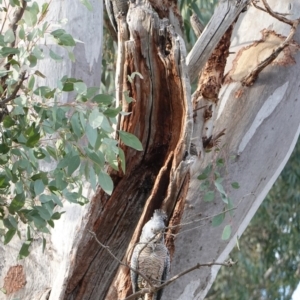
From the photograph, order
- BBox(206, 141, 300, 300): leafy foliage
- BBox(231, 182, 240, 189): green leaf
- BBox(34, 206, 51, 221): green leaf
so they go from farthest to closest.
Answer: BBox(206, 141, 300, 300): leafy foliage, BBox(231, 182, 240, 189): green leaf, BBox(34, 206, 51, 221): green leaf

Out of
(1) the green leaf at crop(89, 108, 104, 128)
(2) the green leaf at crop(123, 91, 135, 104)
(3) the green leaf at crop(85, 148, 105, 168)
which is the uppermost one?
(2) the green leaf at crop(123, 91, 135, 104)

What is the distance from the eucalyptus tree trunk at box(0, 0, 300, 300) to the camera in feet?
6.07

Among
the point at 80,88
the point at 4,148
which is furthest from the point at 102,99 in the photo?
the point at 4,148

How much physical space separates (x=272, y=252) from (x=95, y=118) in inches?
211

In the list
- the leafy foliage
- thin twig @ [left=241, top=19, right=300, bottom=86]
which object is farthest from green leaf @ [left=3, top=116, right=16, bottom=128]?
the leafy foliage

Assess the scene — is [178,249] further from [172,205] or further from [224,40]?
[224,40]

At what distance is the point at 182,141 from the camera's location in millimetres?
1816

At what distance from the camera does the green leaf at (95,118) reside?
54.6 inches

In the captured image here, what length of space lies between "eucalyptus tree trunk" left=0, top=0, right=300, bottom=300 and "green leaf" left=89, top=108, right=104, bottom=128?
0.44 meters

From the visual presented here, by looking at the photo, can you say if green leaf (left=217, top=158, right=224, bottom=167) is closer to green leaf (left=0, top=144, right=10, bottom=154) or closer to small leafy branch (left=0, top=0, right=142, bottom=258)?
small leafy branch (left=0, top=0, right=142, bottom=258)

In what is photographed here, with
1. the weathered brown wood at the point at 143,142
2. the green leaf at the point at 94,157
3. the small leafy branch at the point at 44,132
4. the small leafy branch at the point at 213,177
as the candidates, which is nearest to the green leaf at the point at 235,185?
the small leafy branch at the point at 213,177

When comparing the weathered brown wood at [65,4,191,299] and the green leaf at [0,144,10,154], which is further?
the weathered brown wood at [65,4,191,299]

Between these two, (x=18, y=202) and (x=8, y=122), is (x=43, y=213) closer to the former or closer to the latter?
(x=18, y=202)

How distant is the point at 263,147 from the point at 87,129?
3.49 ft
